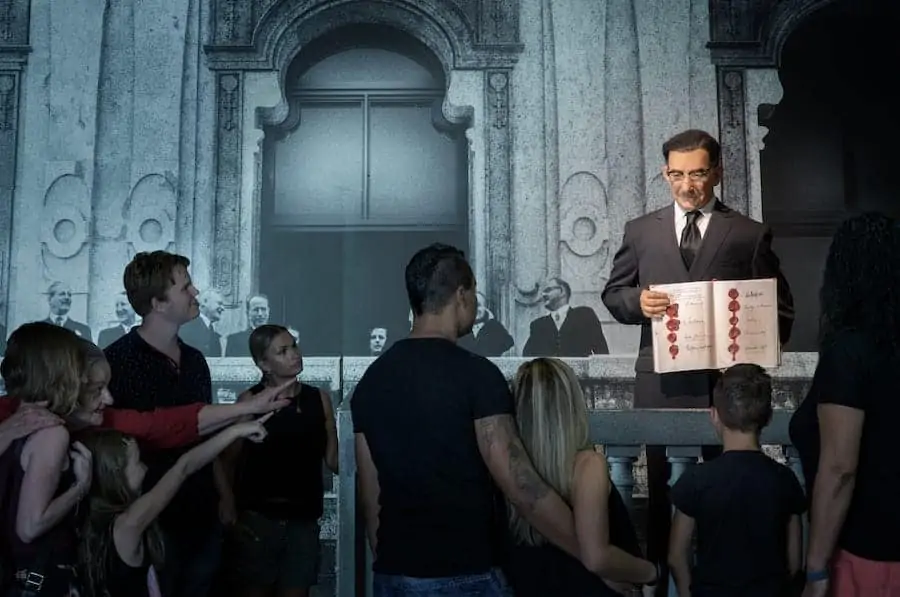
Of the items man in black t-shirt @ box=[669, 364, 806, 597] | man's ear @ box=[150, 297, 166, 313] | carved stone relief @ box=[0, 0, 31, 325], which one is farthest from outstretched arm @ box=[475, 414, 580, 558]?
carved stone relief @ box=[0, 0, 31, 325]

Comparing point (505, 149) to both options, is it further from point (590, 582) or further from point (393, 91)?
point (590, 582)

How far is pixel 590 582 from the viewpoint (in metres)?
2.07

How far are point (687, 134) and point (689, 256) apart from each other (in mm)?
422

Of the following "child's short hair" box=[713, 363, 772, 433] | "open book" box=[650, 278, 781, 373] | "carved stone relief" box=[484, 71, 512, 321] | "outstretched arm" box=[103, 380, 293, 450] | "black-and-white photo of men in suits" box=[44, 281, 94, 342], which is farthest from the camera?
"carved stone relief" box=[484, 71, 512, 321]

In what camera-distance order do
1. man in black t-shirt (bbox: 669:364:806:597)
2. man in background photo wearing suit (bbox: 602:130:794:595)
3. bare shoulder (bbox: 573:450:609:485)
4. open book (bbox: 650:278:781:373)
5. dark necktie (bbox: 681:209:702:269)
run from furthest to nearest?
dark necktie (bbox: 681:209:702:269) → man in background photo wearing suit (bbox: 602:130:794:595) → open book (bbox: 650:278:781:373) → man in black t-shirt (bbox: 669:364:806:597) → bare shoulder (bbox: 573:450:609:485)

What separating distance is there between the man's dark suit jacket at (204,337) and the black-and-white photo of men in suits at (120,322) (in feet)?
1.03

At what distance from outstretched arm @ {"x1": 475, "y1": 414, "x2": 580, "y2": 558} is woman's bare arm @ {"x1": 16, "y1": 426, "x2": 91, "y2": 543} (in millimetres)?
958

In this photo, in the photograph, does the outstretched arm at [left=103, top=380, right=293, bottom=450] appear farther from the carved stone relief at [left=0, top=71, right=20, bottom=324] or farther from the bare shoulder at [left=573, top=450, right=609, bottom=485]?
the carved stone relief at [left=0, top=71, right=20, bottom=324]

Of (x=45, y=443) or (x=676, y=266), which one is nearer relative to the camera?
(x=45, y=443)

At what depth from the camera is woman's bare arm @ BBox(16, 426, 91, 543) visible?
2.08m

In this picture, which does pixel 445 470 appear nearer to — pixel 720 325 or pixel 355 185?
pixel 720 325

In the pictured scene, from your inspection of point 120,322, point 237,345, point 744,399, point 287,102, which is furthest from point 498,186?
point 744,399

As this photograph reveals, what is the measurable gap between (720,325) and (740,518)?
91 cm

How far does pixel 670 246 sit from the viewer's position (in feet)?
10.4
